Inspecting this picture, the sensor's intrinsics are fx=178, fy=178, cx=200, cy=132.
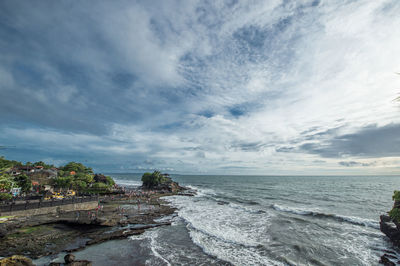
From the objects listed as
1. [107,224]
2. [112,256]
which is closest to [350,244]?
[112,256]

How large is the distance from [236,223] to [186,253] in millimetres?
13557

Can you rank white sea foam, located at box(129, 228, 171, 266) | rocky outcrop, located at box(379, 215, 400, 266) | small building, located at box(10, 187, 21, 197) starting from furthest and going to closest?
small building, located at box(10, 187, 21, 197) → rocky outcrop, located at box(379, 215, 400, 266) → white sea foam, located at box(129, 228, 171, 266)

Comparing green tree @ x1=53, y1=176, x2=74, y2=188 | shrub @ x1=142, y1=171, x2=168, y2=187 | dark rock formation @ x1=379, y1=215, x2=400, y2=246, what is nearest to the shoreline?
green tree @ x1=53, y1=176, x2=74, y2=188

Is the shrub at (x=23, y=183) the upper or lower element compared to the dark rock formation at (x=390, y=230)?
upper

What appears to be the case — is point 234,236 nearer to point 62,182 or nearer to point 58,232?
point 58,232

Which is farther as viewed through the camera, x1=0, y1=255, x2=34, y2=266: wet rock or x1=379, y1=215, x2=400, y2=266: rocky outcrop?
x1=379, y1=215, x2=400, y2=266: rocky outcrop

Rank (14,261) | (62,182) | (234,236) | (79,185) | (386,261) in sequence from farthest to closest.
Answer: (79,185) → (62,182) → (234,236) → (386,261) → (14,261)

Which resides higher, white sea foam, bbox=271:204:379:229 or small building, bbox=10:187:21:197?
small building, bbox=10:187:21:197

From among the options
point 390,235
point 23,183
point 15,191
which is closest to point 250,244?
point 390,235

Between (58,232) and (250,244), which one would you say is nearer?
(250,244)

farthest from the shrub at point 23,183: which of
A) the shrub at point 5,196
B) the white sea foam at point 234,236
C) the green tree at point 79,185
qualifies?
the white sea foam at point 234,236

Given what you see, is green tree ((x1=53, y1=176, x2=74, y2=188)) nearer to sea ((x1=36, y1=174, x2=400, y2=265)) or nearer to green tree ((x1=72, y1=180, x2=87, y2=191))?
green tree ((x1=72, y1=180, x2=87, y2=191))

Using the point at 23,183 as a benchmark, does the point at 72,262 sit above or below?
below

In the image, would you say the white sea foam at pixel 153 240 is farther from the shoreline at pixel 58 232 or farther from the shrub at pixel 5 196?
the shrub at pixel 5 196
